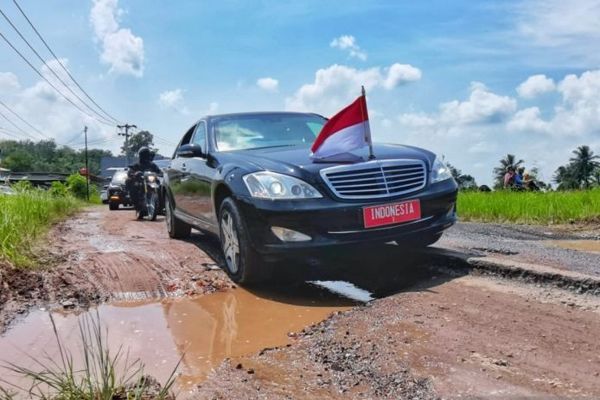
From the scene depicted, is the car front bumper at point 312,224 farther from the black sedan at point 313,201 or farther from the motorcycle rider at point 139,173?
the motorcycle rider at point 139,173

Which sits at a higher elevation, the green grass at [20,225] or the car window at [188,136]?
the car window at [188,136]

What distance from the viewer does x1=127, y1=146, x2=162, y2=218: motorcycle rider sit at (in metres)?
11.6

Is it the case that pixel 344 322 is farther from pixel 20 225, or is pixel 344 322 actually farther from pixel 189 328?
pixel 20 225

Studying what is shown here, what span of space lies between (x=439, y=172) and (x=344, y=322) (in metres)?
2.00

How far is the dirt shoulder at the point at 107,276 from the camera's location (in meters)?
4.24

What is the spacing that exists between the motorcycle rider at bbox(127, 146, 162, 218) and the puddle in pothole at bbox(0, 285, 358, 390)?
7.69 meters

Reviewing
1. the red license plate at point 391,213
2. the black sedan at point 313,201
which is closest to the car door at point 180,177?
the black sedan at point 313,201

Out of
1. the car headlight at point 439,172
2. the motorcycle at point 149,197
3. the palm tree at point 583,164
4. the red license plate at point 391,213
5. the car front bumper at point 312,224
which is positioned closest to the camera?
the car front bumper at point 312,224

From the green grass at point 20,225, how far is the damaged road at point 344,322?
0.34 metres

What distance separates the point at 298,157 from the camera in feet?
15.0

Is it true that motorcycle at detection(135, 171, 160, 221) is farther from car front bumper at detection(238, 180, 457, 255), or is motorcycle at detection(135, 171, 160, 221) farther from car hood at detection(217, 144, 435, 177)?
car front bumper at detection(238, 180, 457, 255)

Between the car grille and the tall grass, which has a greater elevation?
the car grille

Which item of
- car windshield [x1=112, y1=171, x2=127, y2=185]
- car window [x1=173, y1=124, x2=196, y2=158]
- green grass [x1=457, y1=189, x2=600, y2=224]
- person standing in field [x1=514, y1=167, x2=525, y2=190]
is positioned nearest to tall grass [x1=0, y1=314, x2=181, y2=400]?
car window [x1=173, y1=124, x2=196, y2=158]

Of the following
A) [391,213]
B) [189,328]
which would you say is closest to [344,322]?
[189,328]
